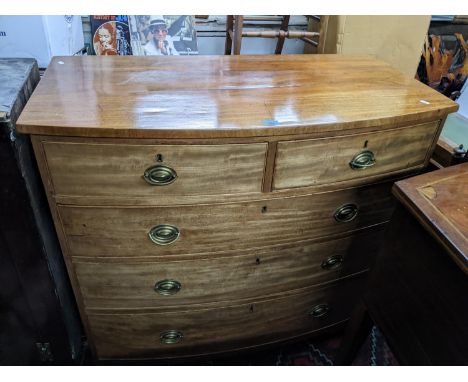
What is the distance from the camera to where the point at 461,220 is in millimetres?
788

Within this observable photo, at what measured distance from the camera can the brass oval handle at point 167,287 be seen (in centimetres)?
108

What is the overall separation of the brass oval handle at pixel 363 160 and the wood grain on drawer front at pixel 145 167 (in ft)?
0.83

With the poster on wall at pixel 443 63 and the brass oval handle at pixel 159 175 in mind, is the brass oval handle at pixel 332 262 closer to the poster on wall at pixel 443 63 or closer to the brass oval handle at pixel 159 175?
the brass oval handle at pixel 159 175

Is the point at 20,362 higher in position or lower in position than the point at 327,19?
lower

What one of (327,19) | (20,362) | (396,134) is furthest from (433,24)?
(20,362)

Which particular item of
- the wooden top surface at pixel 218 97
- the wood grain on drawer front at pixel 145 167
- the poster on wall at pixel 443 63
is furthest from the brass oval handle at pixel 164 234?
the poster on wall at pixel 443 63

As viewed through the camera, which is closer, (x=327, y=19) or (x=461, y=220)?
(x=461, y=220)

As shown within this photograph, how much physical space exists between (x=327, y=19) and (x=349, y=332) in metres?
1.14

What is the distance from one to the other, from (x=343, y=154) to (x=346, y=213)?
21cm

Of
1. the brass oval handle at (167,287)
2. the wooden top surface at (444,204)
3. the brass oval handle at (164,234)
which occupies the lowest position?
the brass oval handle at (167,287)

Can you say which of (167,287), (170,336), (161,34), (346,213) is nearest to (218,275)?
(167,287)

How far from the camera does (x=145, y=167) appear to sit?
0.84 m

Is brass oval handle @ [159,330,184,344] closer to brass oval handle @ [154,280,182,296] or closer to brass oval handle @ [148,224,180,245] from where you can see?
brass oval handle @ [154,280,182,296]
